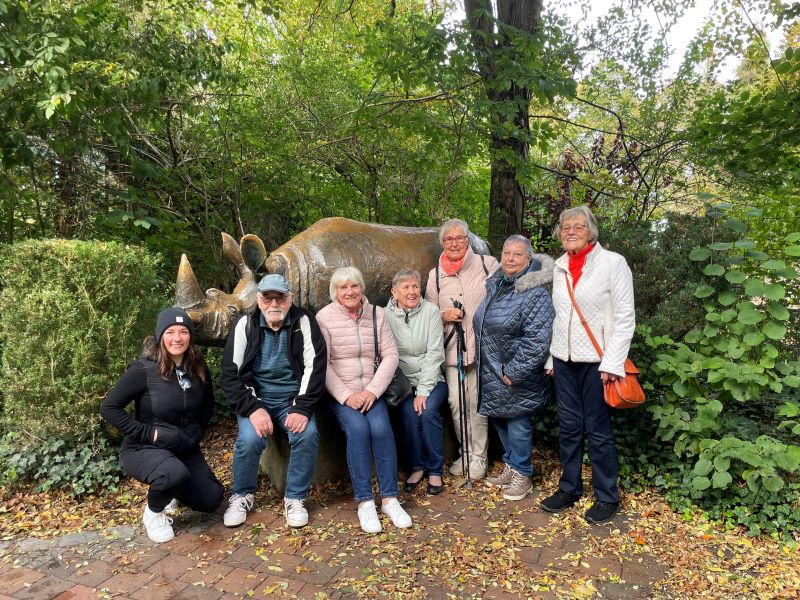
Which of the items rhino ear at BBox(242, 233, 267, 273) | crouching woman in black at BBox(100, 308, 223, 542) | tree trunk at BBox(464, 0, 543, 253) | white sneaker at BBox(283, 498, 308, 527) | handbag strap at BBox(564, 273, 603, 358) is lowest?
white sneaker at BBox(283, 498, 308, 527)

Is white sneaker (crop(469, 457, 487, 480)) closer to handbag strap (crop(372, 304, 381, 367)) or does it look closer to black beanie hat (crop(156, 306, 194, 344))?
handbag strap (crop(372, 304, 381, 367))

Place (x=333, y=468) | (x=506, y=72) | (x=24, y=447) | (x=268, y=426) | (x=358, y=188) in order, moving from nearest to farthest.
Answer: (x=268, y=426) < (x=24, y=447) < (x=333, y=468) < (x=506, y=72) < (x=358, y=188)

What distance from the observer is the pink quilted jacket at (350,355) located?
3893 millimetres

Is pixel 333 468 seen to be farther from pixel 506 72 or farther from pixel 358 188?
pixel 358 188

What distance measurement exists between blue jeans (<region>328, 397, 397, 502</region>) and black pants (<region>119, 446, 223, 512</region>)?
3.15 ft

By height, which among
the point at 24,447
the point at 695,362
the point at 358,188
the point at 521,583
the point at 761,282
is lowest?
the point at 521,583

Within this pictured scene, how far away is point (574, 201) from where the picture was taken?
804cm

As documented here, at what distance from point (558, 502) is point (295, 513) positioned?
1.82 metres

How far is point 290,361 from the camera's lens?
12.5 feet

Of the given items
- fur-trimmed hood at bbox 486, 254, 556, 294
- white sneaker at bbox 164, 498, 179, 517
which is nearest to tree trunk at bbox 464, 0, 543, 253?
fur-trimmed hood at bbox 486, 254, 556, 294

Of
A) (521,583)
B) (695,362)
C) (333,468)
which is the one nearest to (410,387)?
(333,468)

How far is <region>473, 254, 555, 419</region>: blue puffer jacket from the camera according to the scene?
380 cm

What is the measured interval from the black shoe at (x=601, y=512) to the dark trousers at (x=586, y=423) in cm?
4

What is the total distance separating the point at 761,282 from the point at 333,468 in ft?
11.0
